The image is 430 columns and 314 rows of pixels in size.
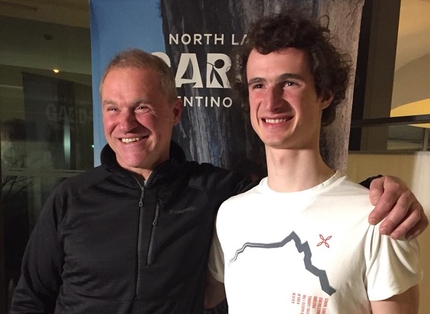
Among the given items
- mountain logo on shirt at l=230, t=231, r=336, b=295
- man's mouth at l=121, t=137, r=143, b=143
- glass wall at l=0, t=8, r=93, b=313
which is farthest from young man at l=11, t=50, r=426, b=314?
glass wall at l=0, t=8, r=93, b=313

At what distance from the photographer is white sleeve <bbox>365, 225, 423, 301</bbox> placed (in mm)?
929

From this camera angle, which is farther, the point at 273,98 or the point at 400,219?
the point at 273,98

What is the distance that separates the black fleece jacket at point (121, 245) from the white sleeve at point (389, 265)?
0.49 meters

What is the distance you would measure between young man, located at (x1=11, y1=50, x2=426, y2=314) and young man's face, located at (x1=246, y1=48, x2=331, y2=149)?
303 mm

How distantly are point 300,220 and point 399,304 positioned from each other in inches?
11.4

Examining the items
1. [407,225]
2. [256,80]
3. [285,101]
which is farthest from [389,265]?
[256,80]

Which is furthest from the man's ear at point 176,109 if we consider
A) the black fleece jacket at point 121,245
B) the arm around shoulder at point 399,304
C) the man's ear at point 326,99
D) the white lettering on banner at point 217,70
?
the arm around shoulder at point 399,304

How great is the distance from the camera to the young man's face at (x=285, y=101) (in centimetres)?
107

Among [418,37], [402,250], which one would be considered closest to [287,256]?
[402,250]

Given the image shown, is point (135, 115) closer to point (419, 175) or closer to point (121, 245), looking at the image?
point (121, 245)

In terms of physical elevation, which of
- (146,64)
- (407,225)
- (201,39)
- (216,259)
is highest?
(201,39)

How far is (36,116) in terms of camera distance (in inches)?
105

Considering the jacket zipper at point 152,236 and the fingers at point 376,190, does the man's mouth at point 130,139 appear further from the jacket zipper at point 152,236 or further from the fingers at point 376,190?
the fingers at point 376,190

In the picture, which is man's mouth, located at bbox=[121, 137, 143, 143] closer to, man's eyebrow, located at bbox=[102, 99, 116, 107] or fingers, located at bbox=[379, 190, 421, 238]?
man's eyebrow, located at bbox=[102, 99, 116, 107]
